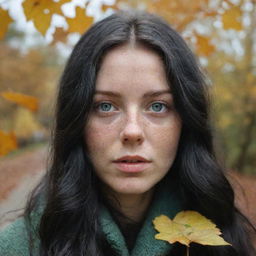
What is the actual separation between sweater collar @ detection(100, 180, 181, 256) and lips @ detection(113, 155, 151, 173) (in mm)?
322

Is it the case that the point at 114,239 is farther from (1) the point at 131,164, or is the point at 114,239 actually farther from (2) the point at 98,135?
(2) the point at 98,135

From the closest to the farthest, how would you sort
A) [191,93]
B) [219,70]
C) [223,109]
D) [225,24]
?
[191,93], [225,24], [219,70], [223,109]

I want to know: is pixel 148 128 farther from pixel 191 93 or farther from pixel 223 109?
pixel 223 109

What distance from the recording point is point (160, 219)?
1.51 m

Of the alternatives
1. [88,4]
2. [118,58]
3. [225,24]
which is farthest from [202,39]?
[118,58]

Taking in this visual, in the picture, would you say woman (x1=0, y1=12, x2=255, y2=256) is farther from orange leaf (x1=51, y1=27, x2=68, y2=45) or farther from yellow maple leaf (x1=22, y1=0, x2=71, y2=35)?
orange leaf (x1=51, y1=27, x2=68, y2=45)

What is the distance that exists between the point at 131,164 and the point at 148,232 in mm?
411

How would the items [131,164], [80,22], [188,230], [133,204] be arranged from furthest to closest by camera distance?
[80,22], [133,204], [131,164], [188,230]

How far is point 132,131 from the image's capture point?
1512mm

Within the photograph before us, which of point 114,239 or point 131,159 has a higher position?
point 131,159

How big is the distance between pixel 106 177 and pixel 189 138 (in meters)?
0.51

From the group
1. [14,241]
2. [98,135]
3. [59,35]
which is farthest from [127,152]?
[59,35]

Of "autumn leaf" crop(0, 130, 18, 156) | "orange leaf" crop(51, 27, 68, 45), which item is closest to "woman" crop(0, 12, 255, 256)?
"autumn leaf" crop(0, 130, 18, 156)

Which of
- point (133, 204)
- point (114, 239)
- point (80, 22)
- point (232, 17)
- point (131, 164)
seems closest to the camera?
point (131, 164)
